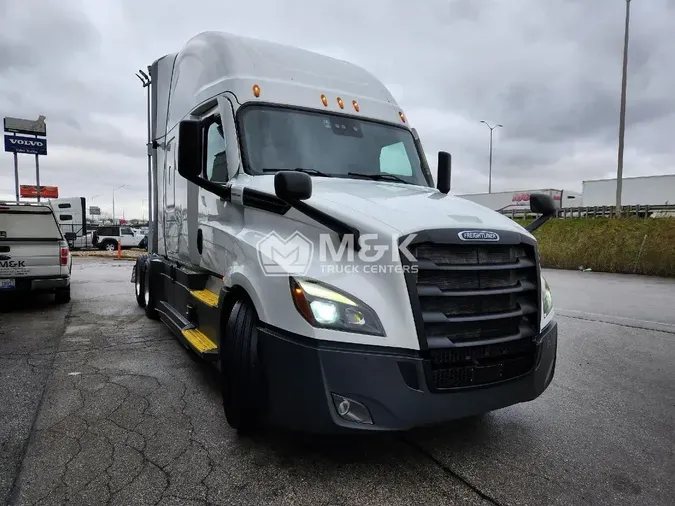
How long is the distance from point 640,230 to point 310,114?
17440 millimetres

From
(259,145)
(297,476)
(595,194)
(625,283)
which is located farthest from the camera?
(595,194)

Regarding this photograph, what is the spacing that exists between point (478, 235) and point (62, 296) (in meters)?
9.31

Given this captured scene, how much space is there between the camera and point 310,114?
430cm

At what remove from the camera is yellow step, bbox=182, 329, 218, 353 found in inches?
158

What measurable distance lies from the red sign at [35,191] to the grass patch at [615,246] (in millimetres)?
52819

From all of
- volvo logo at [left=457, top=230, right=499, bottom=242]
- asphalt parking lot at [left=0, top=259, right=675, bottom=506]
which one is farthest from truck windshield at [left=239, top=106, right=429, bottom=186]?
asphalt parking lot at [left=0, top=259, right=675, bottom=506]

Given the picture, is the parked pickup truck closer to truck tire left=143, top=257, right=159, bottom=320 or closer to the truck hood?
truck tire left=143, top=257, right=159, bottom=320

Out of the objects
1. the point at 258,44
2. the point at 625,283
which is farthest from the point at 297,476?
the point at 625,283

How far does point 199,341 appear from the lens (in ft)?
14.0

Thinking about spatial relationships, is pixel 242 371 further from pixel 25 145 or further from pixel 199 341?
pixel 25 145

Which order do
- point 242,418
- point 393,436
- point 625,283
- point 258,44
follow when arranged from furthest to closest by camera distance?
point 625,283, point 258,44, point 393,436, point 242,418

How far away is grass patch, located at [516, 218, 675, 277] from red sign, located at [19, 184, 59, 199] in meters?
52.8

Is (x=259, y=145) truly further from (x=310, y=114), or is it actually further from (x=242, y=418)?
(x=242, y=418)

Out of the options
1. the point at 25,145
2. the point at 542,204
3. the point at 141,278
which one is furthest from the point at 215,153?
the point at 25,145
